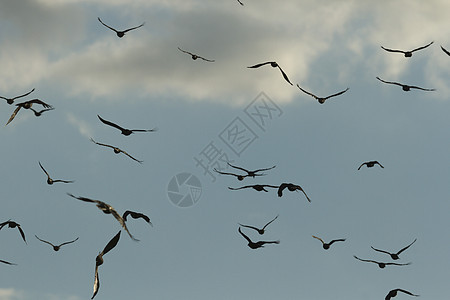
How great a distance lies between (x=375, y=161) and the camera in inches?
1778

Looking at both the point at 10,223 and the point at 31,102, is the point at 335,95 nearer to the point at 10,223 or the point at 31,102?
the point at 31,102

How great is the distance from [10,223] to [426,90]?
2769cm

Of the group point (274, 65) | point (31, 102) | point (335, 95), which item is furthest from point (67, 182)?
point (335, 95)

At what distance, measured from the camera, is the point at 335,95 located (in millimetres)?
40906

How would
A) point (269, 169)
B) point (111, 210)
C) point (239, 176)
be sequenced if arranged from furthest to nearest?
point (239, 176)
point (269, 169)
point (111, 210)

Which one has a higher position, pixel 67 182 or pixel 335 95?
pixel 335 95

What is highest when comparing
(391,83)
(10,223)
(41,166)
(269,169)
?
(391,83)

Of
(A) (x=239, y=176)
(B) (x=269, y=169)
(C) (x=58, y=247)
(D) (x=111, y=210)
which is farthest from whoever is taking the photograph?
(C) (x=58, y=247)

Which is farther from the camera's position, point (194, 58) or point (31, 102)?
point (194, 58)

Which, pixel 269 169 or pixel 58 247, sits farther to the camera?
pixel 58 247

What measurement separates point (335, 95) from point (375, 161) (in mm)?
7138

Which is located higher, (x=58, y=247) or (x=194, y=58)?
(x=194, y=58)

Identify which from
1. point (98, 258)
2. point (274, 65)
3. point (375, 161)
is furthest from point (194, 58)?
point (98, 258)

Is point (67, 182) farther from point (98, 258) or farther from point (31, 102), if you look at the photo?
point (98, 258)
